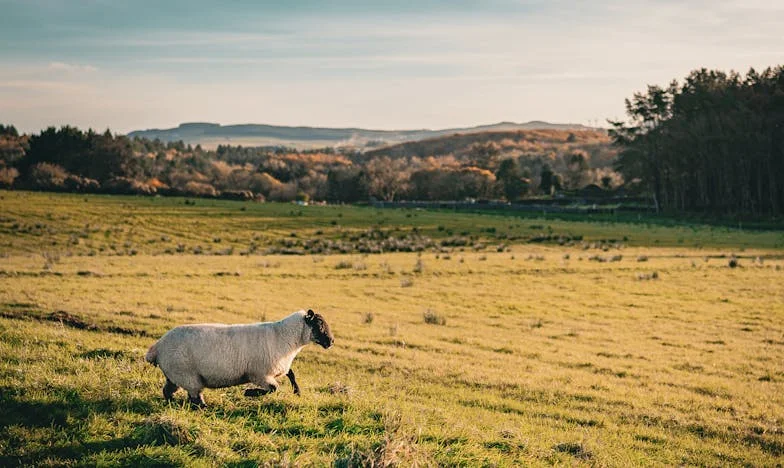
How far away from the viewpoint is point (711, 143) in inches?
3782

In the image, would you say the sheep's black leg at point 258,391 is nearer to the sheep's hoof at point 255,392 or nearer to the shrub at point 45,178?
the sheep's hoof at point 255,392

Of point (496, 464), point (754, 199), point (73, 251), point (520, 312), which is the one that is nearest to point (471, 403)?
point (496, 464)

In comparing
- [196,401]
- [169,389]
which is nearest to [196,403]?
[196,401]

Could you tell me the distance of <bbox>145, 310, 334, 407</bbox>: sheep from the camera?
9.87m

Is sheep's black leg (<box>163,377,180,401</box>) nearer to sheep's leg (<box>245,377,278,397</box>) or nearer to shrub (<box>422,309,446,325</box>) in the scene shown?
sheep's leg (<box>245,377,278,397</box>)

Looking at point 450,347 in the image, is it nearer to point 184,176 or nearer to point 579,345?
point 579,345

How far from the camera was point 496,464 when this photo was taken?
8539mm

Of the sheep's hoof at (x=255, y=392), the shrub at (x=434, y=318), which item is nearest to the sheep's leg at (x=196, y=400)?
the sheep's hoof at (x=255, y=392)

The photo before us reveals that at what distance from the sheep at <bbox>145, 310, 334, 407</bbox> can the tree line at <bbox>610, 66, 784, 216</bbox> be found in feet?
314

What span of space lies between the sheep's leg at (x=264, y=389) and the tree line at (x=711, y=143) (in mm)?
96253

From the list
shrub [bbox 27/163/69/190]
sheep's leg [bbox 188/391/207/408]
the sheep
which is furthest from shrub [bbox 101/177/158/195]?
sheep's leg [bbox 188/391/207/408]

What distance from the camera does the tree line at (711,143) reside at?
9100cm

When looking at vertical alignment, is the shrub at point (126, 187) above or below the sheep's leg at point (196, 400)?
above

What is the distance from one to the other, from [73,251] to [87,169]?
6896 cm
